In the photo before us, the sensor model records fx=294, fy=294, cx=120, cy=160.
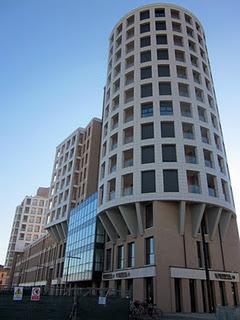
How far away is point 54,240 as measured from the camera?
6297 cm

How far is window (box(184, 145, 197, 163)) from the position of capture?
34562mm

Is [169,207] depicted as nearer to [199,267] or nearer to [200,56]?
[199,267]

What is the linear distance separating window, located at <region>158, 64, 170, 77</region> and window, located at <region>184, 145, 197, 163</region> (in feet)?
36.0

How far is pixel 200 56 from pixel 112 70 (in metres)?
13.6

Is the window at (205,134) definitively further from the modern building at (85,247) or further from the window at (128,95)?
the modern building at (85,247)

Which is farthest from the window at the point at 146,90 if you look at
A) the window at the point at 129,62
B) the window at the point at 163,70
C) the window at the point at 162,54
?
the window at the point at 129,62

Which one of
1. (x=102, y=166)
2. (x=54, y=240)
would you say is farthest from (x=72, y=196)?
(x=102, y=166)

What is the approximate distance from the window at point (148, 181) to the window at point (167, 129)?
17.0 ft

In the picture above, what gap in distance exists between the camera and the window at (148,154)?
34.6 meters

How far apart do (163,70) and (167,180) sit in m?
16.9

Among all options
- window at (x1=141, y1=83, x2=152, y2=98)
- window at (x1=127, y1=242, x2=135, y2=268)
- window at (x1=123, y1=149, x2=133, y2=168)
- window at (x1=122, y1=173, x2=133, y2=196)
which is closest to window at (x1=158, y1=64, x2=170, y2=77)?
window at (x1=141, y1=83, x2=152, y2=98)

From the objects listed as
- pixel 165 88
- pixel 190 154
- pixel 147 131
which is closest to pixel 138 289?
pixel 190 154

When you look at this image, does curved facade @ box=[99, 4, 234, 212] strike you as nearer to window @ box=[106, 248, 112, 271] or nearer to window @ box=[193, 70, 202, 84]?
window @ box=[193, 70, 202, 84]

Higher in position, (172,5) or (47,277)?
(172,5)
